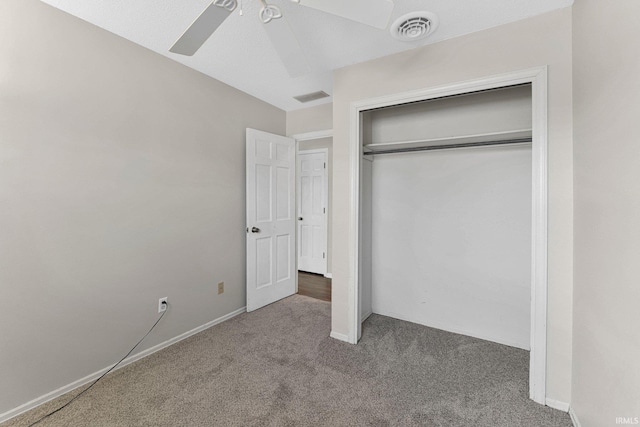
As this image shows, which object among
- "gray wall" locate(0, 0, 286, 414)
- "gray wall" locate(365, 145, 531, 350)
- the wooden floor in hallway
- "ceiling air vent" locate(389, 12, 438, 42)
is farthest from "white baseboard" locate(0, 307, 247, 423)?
"ceiling air vent" locate(389, 12, 438, 42)

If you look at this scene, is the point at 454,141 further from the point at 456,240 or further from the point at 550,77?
the point at 456,240

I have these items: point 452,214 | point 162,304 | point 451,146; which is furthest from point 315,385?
point 451,146

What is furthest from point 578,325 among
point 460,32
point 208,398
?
point 208,398

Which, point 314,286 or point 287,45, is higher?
point 287,45

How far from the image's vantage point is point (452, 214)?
8.50 feet

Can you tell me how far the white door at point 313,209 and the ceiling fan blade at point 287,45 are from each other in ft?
9.37

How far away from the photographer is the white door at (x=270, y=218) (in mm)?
3088

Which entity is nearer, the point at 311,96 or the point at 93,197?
the point at 93,197

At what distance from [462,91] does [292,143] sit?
2128 mm

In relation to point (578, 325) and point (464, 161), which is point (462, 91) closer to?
point (464, 161)

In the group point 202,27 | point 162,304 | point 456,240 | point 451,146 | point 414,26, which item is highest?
point 414,26

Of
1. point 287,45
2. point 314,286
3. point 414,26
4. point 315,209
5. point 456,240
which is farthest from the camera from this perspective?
point 315,209

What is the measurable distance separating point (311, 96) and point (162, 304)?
2.59 m

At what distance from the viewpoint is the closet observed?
2314 millimetres
